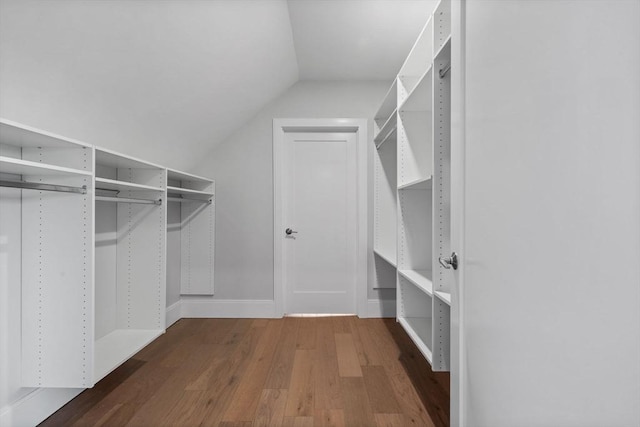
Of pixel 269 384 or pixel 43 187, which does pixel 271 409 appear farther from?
pixel 43 187

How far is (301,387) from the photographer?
77.5 inches

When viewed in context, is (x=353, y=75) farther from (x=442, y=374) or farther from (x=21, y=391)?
(x=21, y=391)

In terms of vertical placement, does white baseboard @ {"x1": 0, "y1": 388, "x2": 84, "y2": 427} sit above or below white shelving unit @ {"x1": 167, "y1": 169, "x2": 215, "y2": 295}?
below

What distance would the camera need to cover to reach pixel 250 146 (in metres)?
3.31

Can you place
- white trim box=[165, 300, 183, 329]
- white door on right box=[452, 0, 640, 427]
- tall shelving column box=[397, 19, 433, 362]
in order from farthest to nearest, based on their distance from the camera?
white trim box=[165, 300, 183, 329]
tall shelving column box=[397, 19, 433, 362]
white door on right box=[452, 0, 640, 427]

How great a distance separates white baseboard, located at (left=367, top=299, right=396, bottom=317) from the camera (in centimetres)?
327

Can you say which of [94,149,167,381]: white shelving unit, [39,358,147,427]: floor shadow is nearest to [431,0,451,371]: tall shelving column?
[94,149,167,381]: white shelving unit

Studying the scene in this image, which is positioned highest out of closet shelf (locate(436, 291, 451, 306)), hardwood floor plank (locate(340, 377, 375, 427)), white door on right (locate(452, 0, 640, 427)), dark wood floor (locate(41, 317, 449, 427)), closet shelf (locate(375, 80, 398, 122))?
closet shelf (locate(375, 80, 398, 122))

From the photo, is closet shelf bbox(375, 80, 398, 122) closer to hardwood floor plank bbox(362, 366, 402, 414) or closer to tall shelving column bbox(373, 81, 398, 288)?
tall shelving column bbox(373, 81, 398, 288)

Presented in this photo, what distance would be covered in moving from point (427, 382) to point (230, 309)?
2053 millimetres

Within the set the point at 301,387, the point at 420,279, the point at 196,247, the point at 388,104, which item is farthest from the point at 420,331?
the point at 196,247

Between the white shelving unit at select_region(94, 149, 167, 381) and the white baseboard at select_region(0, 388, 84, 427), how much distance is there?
44 cm

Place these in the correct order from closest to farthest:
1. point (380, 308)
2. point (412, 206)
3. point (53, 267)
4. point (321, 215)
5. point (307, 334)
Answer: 1. point (53, 267)
2. point (412, 206)
3. point (307, 334)
4. point (380, 308)
5. point (321, 215)

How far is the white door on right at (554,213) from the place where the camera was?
0.54 metres
